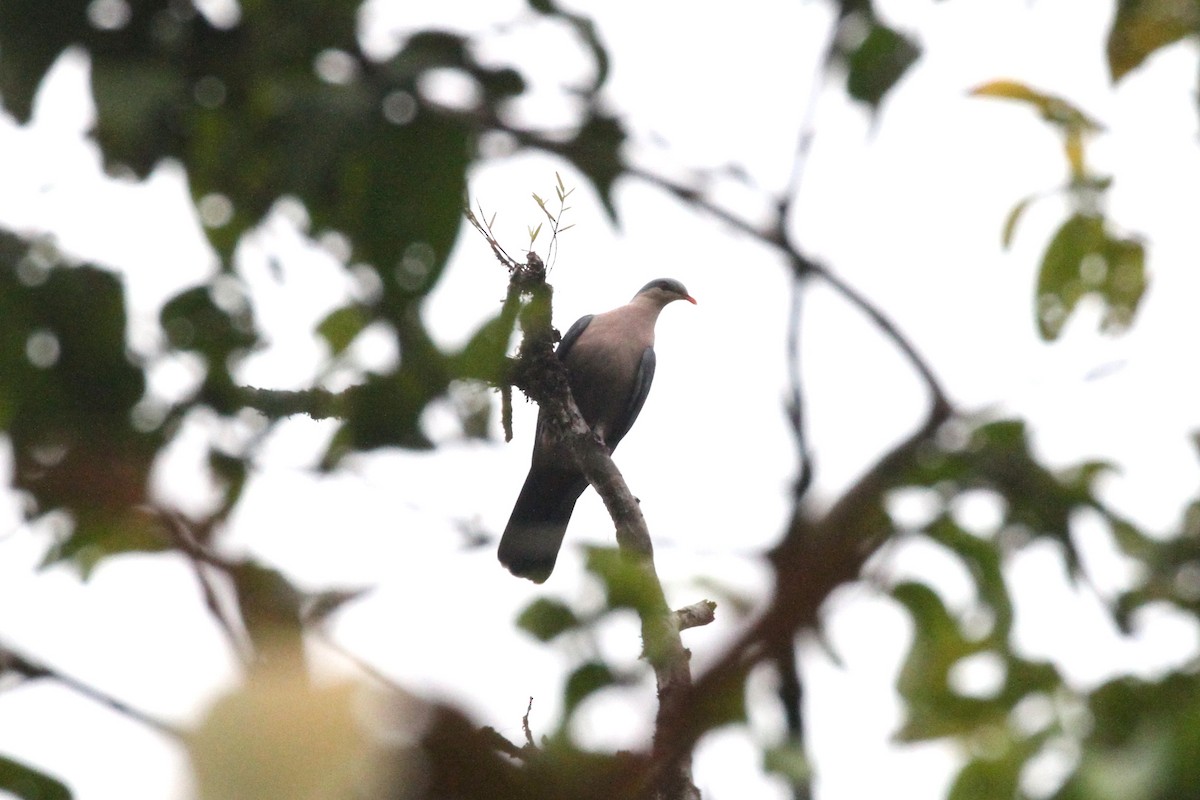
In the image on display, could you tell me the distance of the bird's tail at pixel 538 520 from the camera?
6824 mm

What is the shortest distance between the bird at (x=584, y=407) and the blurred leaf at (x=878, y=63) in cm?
541

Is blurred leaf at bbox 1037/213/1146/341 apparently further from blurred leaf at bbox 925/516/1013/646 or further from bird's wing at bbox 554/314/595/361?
bird's wing at bbox 554/314/595/361

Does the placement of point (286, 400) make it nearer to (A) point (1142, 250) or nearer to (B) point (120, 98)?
(B) point (120, 98)

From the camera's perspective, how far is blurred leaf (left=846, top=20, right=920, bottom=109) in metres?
1.14

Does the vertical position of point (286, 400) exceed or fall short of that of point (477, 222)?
it exceeds it

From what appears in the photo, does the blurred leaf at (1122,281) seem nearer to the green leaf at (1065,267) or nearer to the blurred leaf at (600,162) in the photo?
the green leaf at (1065,267)

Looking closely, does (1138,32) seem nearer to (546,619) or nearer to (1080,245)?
(1080,245)

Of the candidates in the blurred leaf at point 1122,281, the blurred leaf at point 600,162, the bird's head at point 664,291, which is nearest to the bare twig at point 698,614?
the blurred leaf at point 1122,281

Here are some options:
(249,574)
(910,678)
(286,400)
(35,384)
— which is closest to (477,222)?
(286,400)

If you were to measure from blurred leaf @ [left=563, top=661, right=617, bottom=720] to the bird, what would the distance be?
18.4ft

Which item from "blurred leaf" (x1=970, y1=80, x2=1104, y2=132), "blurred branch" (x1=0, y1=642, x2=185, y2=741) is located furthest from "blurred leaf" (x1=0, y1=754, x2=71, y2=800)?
"blurred leaf" (x1=970, y1=80, x2=1104, y2=132)

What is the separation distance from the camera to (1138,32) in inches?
63.6

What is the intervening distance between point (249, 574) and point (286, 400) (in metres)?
0.81

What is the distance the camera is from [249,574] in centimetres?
65
